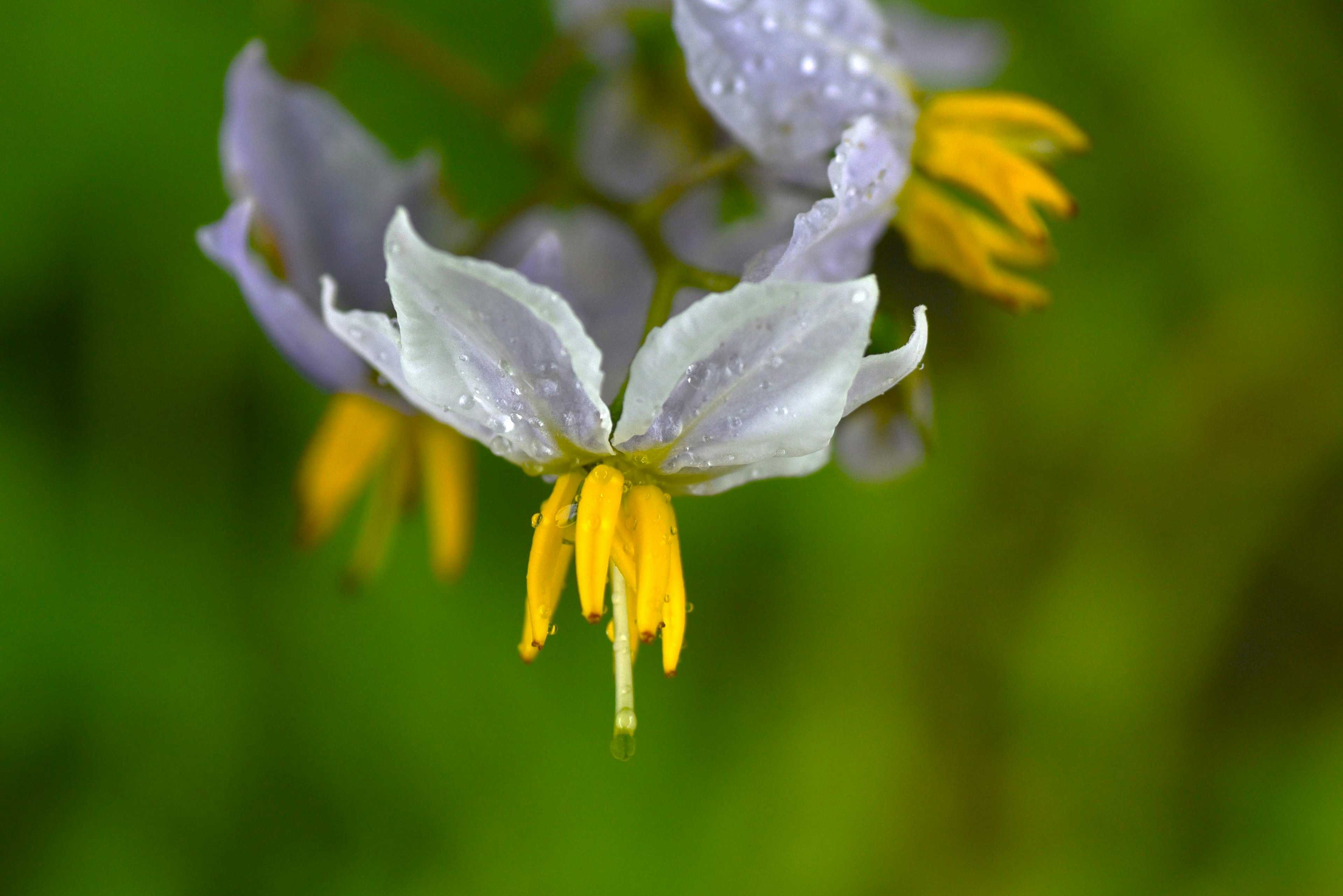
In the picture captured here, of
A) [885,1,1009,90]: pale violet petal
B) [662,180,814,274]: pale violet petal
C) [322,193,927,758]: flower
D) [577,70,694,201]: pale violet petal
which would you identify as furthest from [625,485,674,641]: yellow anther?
[885,1,1009,90]: pale violet petal

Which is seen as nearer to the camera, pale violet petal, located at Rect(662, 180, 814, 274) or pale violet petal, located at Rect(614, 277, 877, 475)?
pale violet petal, located at Rect(614, 277, 877, 475)

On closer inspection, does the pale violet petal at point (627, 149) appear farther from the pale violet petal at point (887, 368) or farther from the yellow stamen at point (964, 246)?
the pale violet petal at point (887, 368)

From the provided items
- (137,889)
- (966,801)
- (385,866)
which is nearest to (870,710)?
(966,801)

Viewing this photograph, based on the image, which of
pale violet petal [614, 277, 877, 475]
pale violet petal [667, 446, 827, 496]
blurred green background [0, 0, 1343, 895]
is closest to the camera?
pale violet petal [614, 277, 877, 475]

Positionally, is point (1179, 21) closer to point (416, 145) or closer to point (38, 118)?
point (416, 145)

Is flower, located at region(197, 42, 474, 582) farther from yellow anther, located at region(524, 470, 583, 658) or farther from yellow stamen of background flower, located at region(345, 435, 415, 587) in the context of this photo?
yellow anther, located at region(524, 470, 583, 658)
